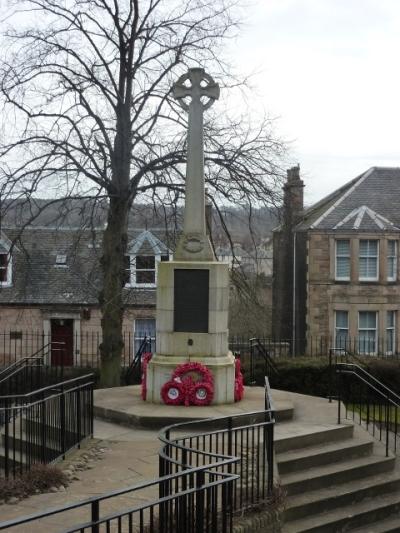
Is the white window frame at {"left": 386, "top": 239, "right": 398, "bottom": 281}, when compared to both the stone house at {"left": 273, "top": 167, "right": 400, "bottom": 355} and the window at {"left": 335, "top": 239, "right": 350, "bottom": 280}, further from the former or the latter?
the window at {"left": 335, "top": 239, "right": 350, "bottom": 280}

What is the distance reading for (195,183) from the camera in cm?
1216

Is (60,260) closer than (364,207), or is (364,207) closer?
(364,207)

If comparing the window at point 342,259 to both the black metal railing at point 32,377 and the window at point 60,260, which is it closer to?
the window at point 60,260

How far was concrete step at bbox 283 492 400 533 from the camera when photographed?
862 centimetres

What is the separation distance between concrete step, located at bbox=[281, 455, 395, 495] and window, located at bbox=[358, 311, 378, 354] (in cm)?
1698

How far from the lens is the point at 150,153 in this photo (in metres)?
15.8

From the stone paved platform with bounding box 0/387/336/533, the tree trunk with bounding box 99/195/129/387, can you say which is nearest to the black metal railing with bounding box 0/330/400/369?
the tree trunk with bounding box 99/195/129/387

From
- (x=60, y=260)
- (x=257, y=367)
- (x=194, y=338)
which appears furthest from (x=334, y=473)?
(x=60, y=260)

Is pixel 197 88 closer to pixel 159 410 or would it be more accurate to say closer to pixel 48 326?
pixel 159 410

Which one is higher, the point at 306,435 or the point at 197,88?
the point at 197,88

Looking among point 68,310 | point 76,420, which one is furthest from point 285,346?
point 76,420

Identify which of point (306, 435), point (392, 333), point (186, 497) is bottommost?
point (306, 435)

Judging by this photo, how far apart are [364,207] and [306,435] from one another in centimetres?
1912

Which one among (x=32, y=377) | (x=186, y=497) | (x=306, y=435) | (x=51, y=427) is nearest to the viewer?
(x=186, y=497)
